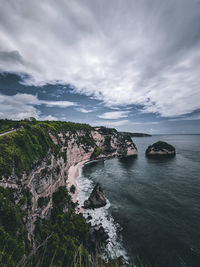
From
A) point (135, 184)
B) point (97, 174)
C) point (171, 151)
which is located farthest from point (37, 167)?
point (171, 151)

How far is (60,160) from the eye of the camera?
39.2 metres

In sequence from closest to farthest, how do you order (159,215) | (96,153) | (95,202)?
(159,215), (95,202), (96,153)

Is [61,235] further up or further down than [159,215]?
further up

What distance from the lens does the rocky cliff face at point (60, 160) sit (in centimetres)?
1864

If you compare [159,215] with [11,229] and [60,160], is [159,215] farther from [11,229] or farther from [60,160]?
[60,160]

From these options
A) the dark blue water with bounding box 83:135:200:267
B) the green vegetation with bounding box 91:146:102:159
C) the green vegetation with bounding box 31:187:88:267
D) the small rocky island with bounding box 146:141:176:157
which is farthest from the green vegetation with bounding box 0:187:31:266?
the small rocky island with bounding box 146:141:176:157

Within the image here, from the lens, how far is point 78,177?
53.7 metres

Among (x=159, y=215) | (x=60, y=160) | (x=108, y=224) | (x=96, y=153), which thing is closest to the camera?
(x=108, y=224)

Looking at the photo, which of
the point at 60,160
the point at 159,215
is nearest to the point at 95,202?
the point at 159,215

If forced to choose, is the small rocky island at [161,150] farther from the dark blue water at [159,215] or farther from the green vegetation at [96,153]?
the dark blue water at [159,215]

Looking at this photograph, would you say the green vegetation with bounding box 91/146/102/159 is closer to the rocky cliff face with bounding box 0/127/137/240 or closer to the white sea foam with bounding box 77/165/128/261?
the rocky cliff face with bounding box 0/127/137/240

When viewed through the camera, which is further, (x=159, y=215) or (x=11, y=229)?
(x=159, y=215)

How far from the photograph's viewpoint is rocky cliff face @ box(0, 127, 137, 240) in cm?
1864

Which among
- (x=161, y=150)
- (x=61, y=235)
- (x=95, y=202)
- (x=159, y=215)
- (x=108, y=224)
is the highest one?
(x=161, y=150)
